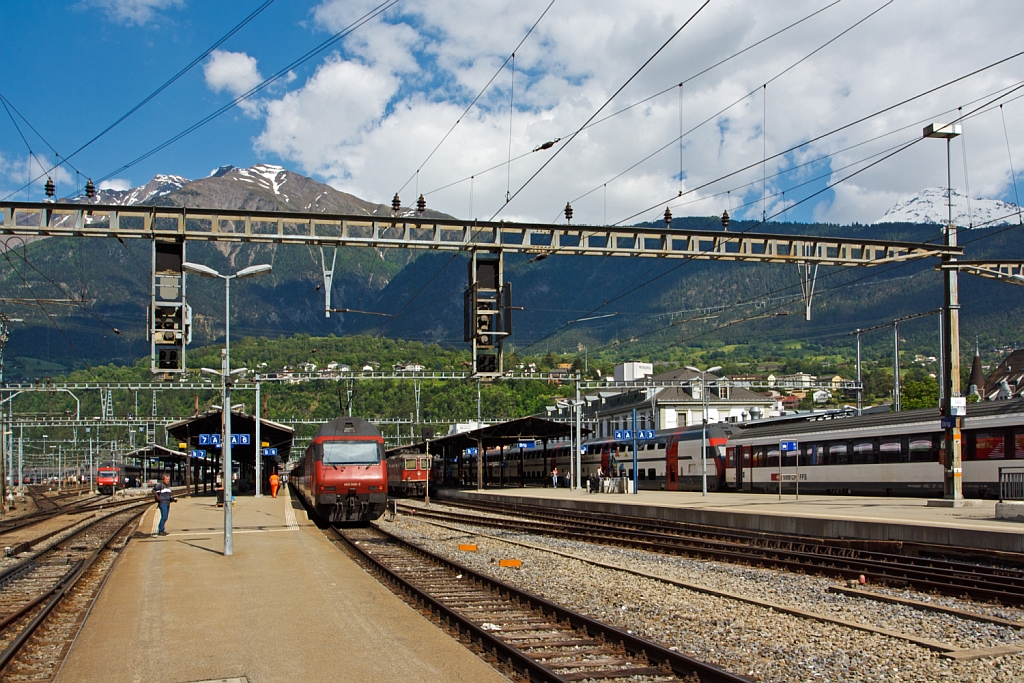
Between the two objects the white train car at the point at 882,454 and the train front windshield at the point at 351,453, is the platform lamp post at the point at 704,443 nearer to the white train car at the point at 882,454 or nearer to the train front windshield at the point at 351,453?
the white train car at the point at 882,454

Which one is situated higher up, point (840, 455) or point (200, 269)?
point (200, 269)

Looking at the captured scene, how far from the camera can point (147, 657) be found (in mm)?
10641

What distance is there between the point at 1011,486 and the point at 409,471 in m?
46.8

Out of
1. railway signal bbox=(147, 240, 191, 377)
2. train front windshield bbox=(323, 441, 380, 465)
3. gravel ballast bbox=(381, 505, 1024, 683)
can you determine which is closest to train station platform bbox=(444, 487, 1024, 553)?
gravel ballast bbox=(381, 505, 1024, 683)

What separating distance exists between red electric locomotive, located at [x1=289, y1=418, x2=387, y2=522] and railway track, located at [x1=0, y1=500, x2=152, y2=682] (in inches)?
248

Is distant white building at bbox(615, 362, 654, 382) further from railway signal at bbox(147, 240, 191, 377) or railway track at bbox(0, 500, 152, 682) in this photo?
railway signal at bbox(147, 240, 191, 377)

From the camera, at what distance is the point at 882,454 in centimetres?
3450

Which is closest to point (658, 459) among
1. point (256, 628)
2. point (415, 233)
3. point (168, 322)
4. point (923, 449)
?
point (923, 449)

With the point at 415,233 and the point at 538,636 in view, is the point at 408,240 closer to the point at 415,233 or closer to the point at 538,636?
the point at 415,233

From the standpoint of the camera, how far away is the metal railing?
84.2 ft

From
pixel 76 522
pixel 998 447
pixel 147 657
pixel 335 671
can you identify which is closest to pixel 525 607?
pixel 335 671

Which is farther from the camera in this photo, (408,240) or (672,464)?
(672,464)

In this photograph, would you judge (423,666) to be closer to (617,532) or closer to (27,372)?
(617,532)

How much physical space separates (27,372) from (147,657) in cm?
17178
